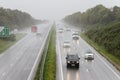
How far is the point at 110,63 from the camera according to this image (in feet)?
141

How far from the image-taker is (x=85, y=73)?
3494 centimetres

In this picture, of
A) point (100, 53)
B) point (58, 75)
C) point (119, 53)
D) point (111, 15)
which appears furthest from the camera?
point (111, 15)

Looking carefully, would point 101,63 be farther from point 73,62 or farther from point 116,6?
point 116,6

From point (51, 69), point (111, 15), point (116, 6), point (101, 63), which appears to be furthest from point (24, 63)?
point (116, 6)

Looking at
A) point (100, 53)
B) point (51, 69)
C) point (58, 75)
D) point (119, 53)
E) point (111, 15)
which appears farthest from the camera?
point (111, 15)

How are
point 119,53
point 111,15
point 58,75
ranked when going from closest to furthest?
1. point 58,75
2. point 119,53
3. point 111,15

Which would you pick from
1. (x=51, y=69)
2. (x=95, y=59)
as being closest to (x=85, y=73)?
(x=51, y=69)

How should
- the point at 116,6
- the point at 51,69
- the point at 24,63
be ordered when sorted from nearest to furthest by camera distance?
1. the point at 51,69
2. the point at 24,63
3. the point at 116,6

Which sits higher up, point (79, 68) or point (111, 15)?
point (111, 15)

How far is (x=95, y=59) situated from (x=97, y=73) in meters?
12.3

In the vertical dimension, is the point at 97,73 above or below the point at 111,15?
below

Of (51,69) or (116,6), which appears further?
(116,6)

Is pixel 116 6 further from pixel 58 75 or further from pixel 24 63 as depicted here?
pixel 58 75

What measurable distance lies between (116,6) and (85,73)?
9325cm
